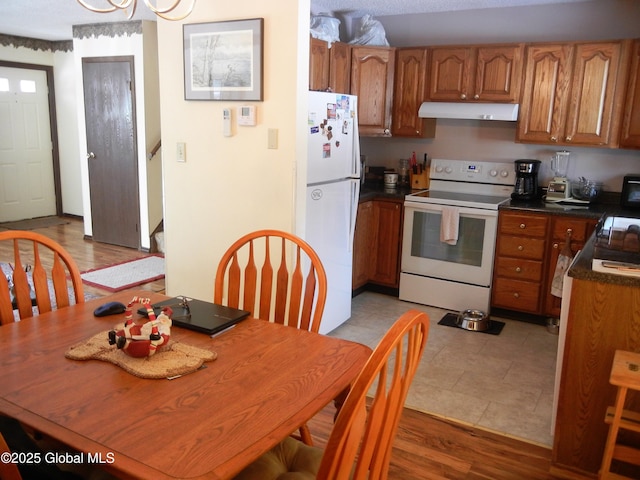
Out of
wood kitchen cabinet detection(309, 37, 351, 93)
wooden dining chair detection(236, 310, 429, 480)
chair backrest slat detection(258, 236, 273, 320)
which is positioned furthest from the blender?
wooden dining chair detection(236, 310, 429, 480)

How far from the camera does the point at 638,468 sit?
84.0 inches

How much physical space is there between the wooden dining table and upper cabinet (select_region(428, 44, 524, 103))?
123 inches

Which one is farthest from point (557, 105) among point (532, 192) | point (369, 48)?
point (369, 48)

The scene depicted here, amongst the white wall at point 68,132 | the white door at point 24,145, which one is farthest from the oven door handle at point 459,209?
the white door at point 24,145

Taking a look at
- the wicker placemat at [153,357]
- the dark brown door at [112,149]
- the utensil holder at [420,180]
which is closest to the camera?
the wicker placemat at [153,357]

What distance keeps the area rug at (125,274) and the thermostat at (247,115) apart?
212 centimetres

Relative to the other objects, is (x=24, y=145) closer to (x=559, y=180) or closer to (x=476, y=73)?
(x=476, y=73)

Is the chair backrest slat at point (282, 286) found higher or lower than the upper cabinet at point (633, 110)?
lower

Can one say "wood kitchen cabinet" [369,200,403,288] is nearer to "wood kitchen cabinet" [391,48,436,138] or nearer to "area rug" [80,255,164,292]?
"wood kitchen cabinet" [391,48,436,138]

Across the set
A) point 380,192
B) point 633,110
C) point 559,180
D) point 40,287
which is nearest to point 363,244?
point 380,192

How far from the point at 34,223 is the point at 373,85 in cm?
477

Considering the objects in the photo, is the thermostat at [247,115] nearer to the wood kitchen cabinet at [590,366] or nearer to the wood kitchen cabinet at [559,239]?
the wood kitchen cabinet at [590,366]

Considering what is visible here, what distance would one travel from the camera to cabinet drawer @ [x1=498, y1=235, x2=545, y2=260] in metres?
3.92

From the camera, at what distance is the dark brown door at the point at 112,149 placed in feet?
18.5
